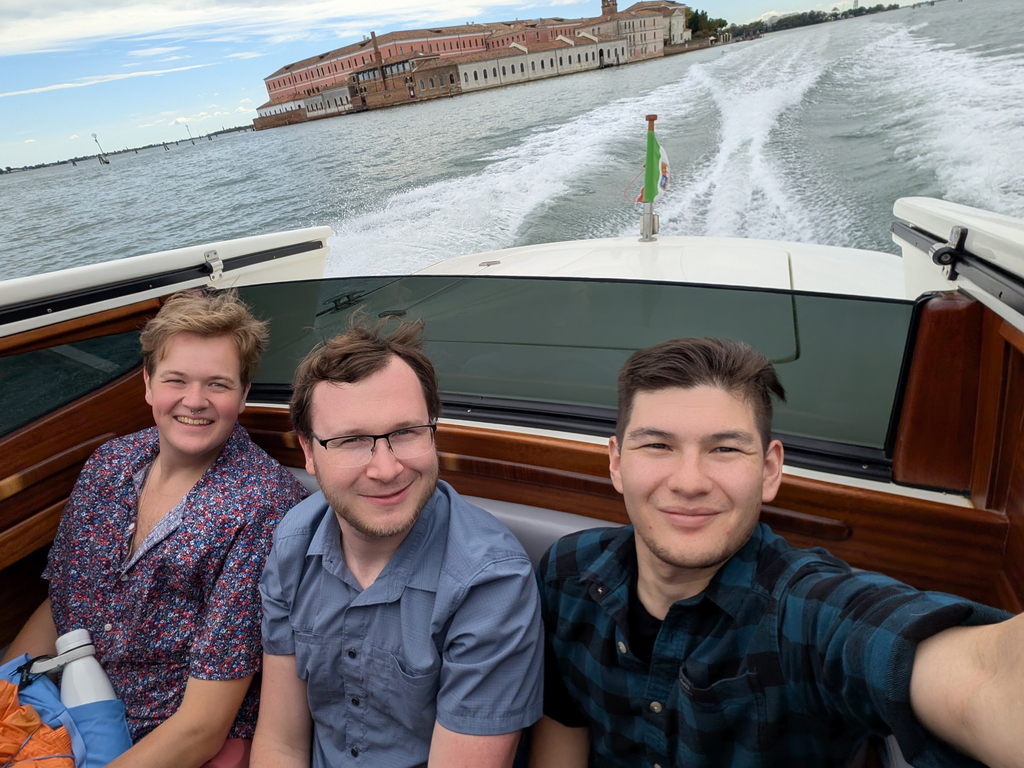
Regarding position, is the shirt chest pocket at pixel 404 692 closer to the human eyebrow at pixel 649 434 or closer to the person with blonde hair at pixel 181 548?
the person with blonde hair at pixel 181 548

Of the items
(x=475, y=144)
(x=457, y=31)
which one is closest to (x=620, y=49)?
(x=457, y=31)

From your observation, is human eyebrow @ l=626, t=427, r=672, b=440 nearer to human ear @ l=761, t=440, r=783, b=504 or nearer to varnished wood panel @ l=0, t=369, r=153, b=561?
human ear @ l=761, t=440, r=783, b=504

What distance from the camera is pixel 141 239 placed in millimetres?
13523

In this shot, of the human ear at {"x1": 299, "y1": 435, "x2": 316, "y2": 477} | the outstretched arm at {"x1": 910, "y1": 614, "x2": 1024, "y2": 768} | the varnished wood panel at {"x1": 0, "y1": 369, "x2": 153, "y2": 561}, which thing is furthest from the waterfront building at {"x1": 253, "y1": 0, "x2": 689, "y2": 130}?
the outstretched arm at {"x1": 910, "y1": 614, "x2": 1024, "y2": 768}

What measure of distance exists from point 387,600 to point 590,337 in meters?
0.83

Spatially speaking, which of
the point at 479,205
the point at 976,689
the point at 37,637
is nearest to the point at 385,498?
the point at 976,689

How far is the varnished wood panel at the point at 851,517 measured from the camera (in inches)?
40.2

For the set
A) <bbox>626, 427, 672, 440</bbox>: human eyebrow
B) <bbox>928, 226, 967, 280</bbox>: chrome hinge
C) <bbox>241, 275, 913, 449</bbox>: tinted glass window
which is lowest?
<bbox>241, 275, 913, 449</bbox>: tinted glass window

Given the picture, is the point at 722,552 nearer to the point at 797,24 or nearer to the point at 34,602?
the point at 34,602

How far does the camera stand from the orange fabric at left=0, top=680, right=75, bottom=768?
3.59ft

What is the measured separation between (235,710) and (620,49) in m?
38.5

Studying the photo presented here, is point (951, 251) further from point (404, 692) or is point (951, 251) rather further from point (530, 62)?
point (530, 62)

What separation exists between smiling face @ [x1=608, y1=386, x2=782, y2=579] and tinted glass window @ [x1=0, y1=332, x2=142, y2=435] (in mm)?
1476

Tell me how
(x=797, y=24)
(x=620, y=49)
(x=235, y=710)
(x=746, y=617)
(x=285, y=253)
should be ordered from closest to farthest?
(x=746, y=617) < (x=235, y=710) < (x=285, y=253) < (x=797, y=24) < (x=620, y=49)
